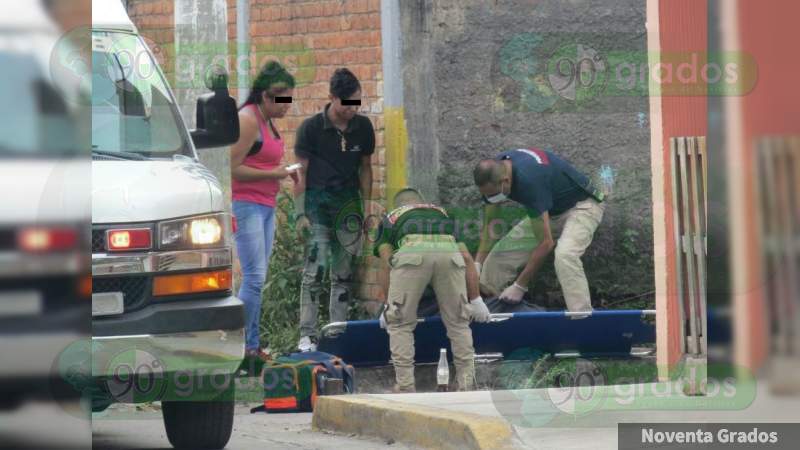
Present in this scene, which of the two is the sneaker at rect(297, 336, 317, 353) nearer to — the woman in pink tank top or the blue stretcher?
the blue stretcher

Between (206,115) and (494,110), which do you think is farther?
(494,110)

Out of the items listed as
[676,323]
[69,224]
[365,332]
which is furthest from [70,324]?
[365,332]

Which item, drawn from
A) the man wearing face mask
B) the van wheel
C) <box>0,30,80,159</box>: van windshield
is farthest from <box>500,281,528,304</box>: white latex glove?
<box>0,30,80,159</box>: van windshield

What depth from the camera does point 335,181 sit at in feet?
25.9

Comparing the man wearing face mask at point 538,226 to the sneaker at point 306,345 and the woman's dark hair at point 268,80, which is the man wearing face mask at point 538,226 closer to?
the sneaker at point 306,345

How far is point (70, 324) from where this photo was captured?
2484 millimetres

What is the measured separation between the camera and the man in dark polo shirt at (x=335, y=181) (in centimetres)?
789

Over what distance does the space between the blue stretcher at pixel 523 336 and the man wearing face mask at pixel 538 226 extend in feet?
0.60

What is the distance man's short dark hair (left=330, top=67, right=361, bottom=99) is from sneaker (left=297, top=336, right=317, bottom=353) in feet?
4.59

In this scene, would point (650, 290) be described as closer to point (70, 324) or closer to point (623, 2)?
point (623, 2)

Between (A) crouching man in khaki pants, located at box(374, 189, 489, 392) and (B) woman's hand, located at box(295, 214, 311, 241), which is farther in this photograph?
(B) woman's hand, located at box(295, 214, 311, 241)

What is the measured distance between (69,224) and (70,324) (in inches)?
7.1

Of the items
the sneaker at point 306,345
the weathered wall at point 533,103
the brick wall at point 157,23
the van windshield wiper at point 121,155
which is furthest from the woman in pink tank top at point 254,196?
the van windshield wiper at point 121,155

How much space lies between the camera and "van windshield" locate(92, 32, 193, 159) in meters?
5.50
